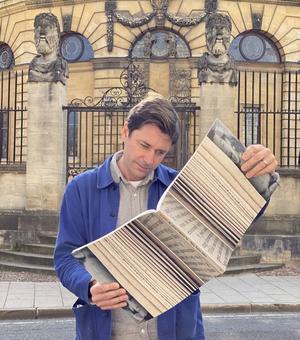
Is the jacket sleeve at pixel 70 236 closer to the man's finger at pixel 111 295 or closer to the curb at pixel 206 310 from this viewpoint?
the man's finger at pixel 111 295

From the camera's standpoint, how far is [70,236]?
7.29ft

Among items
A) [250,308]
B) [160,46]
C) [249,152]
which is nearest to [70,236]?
[249,152]

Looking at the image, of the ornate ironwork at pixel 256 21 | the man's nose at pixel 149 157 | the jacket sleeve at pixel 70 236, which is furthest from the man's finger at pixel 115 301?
the ornate ironwork at pixel 256 21

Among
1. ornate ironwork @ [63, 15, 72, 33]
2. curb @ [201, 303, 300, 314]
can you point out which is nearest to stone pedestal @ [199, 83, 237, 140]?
curb @ [201, 303, 300, 314]

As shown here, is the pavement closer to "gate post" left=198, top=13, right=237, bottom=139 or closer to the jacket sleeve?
"gate post" left=198, top=13, right=237, bottom=139

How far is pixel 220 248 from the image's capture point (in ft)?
6.40

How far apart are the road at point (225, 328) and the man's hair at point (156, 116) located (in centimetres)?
517

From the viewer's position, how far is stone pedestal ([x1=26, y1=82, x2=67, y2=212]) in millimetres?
12398

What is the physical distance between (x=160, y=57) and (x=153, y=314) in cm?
2239

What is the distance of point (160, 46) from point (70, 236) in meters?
22.3

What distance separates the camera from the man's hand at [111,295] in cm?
181

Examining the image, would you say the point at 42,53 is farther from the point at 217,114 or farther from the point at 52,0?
the point at 52,0

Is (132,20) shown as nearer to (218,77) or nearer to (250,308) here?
(218,77)

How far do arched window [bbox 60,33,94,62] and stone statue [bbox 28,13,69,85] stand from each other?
1185 cm
